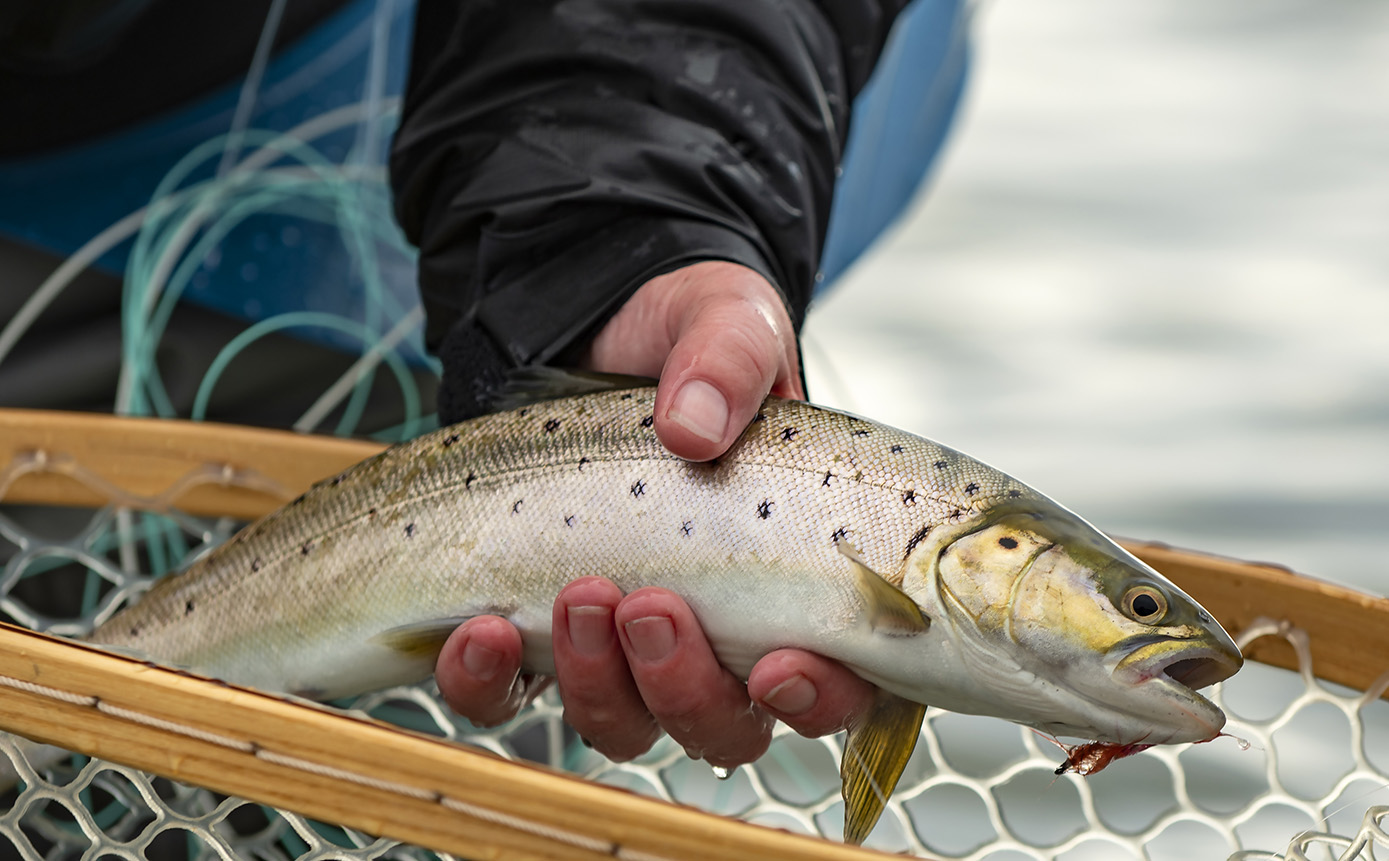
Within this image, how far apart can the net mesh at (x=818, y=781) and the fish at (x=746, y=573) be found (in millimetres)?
128

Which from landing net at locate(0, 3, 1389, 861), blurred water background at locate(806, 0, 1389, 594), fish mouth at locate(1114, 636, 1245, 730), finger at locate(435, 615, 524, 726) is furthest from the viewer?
blurred water background at locate(806, 0, 1389, 594)

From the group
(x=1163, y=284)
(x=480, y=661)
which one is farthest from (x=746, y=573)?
(x=1163, y=284)

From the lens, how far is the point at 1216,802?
156 centimetres

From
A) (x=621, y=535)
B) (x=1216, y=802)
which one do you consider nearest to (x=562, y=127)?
(x=621, y=535)

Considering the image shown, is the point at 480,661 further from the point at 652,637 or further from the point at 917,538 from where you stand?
the point at 917,538

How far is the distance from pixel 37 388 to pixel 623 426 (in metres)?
0.89

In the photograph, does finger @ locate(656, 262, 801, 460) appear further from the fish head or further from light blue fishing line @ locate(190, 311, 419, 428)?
light blue fishing line @ locate(190, 311, 419, 428)

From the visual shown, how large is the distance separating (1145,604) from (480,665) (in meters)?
0.43

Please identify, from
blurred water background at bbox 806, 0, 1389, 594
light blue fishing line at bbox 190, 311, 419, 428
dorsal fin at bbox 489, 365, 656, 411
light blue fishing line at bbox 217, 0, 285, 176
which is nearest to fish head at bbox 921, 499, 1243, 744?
dorsal fin at bbox 489, 365, 656, 411

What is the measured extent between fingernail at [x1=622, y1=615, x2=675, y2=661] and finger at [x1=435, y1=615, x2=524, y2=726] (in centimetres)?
10

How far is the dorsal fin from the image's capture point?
866 millimetres

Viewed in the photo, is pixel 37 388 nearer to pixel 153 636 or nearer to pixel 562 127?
pixel 153 636

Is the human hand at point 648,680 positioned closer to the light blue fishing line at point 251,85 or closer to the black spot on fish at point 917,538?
the black spot on fish at point 917,538

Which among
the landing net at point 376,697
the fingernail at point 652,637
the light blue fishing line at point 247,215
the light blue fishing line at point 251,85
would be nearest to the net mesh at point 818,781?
the landing net at point 376,697
